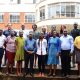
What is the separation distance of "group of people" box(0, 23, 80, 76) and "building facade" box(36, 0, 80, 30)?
991 inches

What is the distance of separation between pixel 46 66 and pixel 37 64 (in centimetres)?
45

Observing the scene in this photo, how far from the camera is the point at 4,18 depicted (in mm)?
57969

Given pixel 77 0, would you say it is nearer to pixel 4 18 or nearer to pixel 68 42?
pixel 4 18

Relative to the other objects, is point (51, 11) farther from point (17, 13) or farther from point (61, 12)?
point (17, 13)

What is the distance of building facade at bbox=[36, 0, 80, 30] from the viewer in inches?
1671

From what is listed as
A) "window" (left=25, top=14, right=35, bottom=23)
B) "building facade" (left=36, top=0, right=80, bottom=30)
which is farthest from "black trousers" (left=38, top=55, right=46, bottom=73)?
"window" (left=25, top=14, right=35, bottom=23)

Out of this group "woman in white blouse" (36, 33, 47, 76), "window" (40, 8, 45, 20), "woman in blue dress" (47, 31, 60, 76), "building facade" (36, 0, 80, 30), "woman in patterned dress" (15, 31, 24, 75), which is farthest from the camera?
"window" (40, 8, 45, 20)

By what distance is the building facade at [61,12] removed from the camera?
42438mm

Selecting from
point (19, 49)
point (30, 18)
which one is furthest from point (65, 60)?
point (30, 18)

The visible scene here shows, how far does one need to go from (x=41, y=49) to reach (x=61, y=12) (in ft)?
87.7

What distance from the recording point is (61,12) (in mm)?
43125

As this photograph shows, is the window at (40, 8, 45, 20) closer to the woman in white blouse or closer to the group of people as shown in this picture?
the group of people

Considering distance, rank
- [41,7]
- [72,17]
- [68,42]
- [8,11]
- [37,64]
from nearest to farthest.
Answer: [68,42], [37,64], [72,17], [41,7], [8,11]

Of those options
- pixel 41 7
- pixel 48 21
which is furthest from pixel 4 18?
pixel 48 21
